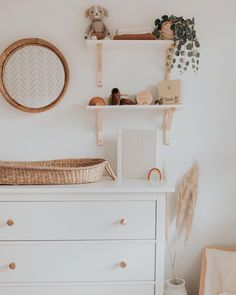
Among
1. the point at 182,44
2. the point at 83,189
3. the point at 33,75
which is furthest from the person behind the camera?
the point at 33,75

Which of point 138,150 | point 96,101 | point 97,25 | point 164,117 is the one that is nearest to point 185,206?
point 138,150

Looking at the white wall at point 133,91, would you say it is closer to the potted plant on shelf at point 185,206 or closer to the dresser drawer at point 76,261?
the potted plant on shelf at point 185,206

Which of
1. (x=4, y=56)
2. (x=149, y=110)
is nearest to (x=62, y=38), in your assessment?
(x=4, y=56)

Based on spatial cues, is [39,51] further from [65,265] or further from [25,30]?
[65,265]

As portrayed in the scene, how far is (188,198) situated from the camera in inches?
78.4

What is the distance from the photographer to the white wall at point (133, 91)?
1965mm

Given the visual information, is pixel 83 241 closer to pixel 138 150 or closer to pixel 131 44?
pixel 138 150

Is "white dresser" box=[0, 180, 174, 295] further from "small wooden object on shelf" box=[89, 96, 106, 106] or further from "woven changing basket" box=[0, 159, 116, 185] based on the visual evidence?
"small wooden object on shelf" box=[89, 96, 106, 106]

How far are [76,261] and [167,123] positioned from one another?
0.92 m

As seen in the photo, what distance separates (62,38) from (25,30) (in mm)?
213

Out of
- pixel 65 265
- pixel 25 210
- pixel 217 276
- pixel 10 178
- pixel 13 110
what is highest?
pixel 13 110

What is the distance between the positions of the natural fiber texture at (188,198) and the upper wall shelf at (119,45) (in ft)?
2.37

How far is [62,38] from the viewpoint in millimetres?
1974

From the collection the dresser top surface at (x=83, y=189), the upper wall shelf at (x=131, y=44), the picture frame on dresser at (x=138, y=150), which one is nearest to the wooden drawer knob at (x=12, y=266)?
the dresser top surface at (x=83, y=189)
